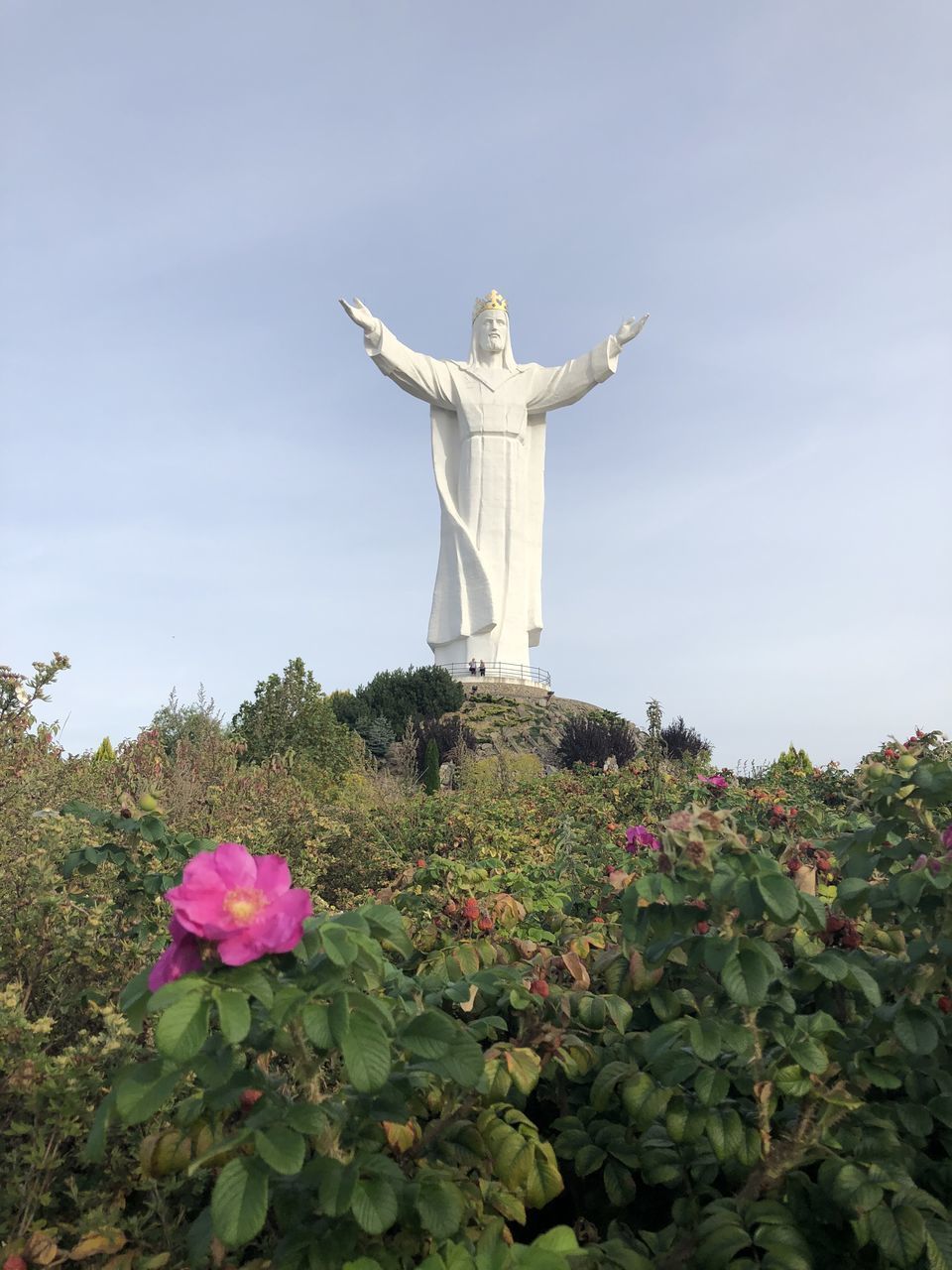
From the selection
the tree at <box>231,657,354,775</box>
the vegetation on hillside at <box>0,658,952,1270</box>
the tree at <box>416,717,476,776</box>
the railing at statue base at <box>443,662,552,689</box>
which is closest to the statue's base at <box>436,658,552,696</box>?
the railing at statue base at <box>443,662,552,689</box>

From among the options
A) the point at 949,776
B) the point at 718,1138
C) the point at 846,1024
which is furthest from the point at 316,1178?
the point at 949,776

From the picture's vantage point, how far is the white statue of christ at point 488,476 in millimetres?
23094

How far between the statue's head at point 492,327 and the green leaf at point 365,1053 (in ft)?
76.8

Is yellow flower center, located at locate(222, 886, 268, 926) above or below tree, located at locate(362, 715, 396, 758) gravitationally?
below

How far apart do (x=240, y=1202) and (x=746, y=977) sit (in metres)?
0.74

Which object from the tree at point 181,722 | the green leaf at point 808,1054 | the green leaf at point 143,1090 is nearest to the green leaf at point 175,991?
the green leaf at point 143,1090

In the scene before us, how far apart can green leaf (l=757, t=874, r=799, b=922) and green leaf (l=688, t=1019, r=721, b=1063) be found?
0.21 m

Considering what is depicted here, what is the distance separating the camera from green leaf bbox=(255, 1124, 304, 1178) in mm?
1055

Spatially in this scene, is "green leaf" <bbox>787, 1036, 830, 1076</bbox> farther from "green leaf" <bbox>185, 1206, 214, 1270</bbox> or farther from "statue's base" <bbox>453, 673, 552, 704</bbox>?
"statue's base" <bbox>453, 673, 552, 704</bbox>

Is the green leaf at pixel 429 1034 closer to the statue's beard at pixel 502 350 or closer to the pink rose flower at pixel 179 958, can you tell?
the pink rose flower at pixel 179 958

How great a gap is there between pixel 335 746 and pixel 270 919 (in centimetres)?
1064

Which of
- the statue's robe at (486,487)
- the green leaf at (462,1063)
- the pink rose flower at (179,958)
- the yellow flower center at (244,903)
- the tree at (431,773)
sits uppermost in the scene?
the statue's robe at (486,487)

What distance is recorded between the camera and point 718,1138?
1465mm

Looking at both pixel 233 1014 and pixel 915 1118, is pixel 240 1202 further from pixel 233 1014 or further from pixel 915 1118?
pixel 915 1118
